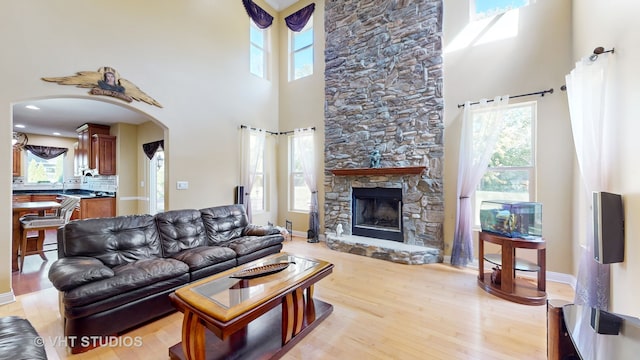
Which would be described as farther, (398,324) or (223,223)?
(223,223)

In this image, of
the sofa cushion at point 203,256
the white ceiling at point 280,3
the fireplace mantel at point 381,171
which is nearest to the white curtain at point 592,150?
the fireplace mantel at point 381,171

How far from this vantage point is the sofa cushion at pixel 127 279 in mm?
1926

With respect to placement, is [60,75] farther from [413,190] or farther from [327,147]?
[413,190]

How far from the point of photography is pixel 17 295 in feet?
9.12

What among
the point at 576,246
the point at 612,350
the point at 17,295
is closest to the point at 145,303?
the point at 17,295

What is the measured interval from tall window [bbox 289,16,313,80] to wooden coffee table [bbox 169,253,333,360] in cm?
467

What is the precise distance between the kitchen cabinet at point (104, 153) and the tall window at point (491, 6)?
7.57 meters

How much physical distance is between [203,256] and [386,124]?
349cm

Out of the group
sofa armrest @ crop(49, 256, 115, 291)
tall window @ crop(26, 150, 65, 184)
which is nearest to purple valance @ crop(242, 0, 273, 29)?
sofa armrest @ crop(49, 256, 115, 291)

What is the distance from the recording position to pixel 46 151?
7336 millimetres

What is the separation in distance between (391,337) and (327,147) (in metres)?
3.69

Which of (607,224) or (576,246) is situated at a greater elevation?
(607,224)

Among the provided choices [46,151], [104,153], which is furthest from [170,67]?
[46,151]

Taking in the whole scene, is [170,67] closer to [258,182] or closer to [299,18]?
[258,182]
